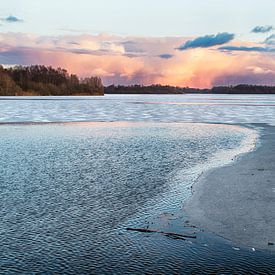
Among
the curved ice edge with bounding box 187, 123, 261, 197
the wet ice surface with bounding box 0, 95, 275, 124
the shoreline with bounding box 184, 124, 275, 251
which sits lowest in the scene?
the wet ice surface with bounding box 0, 95, 275, 124

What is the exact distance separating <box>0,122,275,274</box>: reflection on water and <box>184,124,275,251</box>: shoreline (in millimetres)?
272

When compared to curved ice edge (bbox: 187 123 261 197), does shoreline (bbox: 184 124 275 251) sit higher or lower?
higher

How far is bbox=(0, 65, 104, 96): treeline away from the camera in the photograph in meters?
166

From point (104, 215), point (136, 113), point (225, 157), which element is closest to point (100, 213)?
point (104, 215)

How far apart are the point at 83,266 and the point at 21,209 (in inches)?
89.6

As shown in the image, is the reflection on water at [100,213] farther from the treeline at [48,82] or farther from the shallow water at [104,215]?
the treeline at [48,82]

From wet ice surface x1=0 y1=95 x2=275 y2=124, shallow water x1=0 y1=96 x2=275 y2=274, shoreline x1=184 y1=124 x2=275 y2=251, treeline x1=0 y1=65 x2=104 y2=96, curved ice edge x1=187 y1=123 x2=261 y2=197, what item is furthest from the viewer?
treeline x1=0 y1=65 x2=104 y2=96

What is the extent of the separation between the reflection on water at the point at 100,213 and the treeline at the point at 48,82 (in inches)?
5960

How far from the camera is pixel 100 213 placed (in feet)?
20.4

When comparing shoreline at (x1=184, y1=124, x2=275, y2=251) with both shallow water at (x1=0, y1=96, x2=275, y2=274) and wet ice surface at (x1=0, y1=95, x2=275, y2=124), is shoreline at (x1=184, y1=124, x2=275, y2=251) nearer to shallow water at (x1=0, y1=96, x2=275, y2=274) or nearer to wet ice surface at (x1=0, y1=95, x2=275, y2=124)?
shallow water at (x1=0, y1=96, x2=275, y2=274)

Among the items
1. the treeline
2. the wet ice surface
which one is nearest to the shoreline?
the wet ice surface

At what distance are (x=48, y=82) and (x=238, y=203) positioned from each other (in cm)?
17242

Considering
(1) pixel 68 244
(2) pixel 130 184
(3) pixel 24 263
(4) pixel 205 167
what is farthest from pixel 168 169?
(3) pixel 24 263

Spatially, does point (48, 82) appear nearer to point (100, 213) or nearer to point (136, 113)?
point (136, 113)
